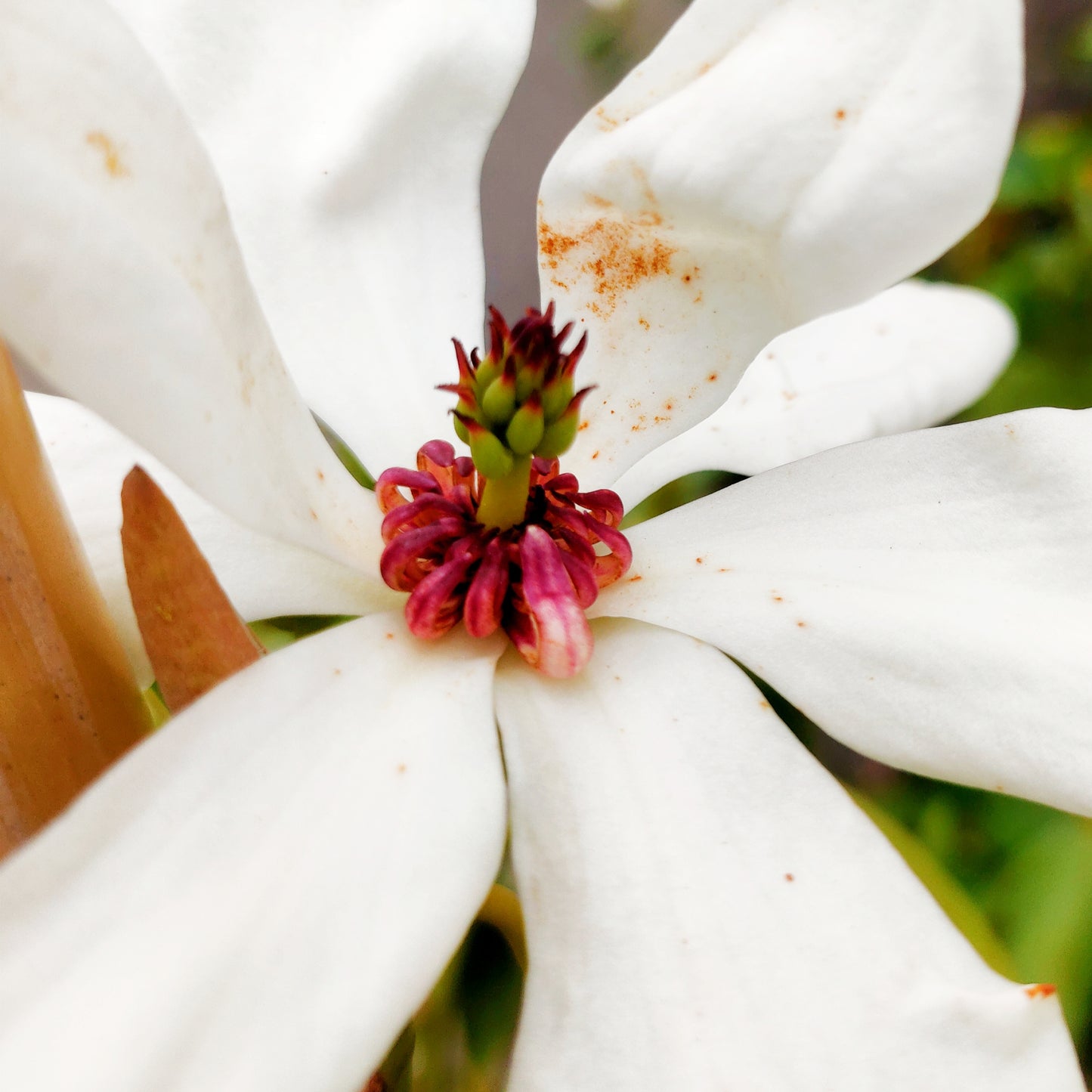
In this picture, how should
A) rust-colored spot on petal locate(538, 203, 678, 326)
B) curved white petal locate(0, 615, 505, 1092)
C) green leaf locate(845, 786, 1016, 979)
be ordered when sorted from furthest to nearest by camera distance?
green leaf locate(845, 786, 1016, 979)
rust-colored spot on petal locate(538, 203, 678, 326)
curved white petal locate(0, 615, 505, 1092)

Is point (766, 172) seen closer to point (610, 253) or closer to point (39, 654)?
point (610, 253)

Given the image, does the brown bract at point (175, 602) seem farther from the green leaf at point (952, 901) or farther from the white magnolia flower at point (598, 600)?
the green leaf at point (952, 901)

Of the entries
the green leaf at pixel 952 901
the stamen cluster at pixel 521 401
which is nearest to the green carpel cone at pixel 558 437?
the stamen cluster at pixel 521 401

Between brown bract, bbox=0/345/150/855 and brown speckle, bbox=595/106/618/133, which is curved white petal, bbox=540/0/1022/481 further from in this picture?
brown bract, bbox=0/345/150/855

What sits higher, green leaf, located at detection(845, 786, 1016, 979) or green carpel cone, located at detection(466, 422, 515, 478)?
green carpel cone, located at detection(466, 422, 515, 478)

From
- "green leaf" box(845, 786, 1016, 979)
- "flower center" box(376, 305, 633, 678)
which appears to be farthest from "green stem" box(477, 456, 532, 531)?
"green leaf" box(845, 786, 1016, 979)

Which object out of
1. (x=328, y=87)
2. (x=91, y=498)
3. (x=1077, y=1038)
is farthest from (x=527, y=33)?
(x=1077, y=1038)

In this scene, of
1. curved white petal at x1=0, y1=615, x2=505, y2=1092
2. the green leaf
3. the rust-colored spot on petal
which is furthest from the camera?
the green leaf

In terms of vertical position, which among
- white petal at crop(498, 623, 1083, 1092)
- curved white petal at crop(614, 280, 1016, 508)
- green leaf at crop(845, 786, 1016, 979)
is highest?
curved white petal at crop(614, 280, 1016, 508)
